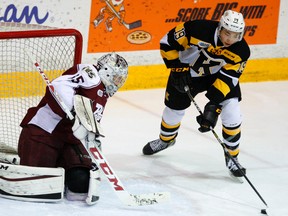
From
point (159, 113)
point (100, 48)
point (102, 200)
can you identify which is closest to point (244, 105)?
point (159, 113)

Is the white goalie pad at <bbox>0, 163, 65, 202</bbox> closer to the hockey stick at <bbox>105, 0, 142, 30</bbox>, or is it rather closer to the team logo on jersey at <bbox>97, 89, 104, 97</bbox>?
the team logo on jersey at <bbox>97, 89, 104, 97</bbox>

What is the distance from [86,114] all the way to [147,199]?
0.49m

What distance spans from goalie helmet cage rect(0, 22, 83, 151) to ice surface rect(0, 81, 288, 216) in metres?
0.54

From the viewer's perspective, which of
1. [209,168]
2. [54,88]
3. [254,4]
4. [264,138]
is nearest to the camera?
[54,88]

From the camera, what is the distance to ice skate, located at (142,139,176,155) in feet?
14.5

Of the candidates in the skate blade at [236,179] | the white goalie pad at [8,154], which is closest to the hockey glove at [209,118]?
the skate blade at [236,179]

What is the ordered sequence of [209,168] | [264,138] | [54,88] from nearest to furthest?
1. [54,88]
2. [209,168]
3. [264,138]

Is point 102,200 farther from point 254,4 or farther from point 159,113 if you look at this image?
point 254,4

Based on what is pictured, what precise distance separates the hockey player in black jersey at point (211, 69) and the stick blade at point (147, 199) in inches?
20.9

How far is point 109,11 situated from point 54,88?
2.17 meters

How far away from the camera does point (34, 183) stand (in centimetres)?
348

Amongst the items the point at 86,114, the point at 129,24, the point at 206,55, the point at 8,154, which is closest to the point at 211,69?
the point at 206,55

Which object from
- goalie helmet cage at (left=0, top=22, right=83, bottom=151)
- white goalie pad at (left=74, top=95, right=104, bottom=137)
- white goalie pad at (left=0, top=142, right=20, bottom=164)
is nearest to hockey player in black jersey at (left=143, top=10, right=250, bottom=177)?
goalie helmet cage at (left=0, top=22, right=83, bottom=151)

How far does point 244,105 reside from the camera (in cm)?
560
